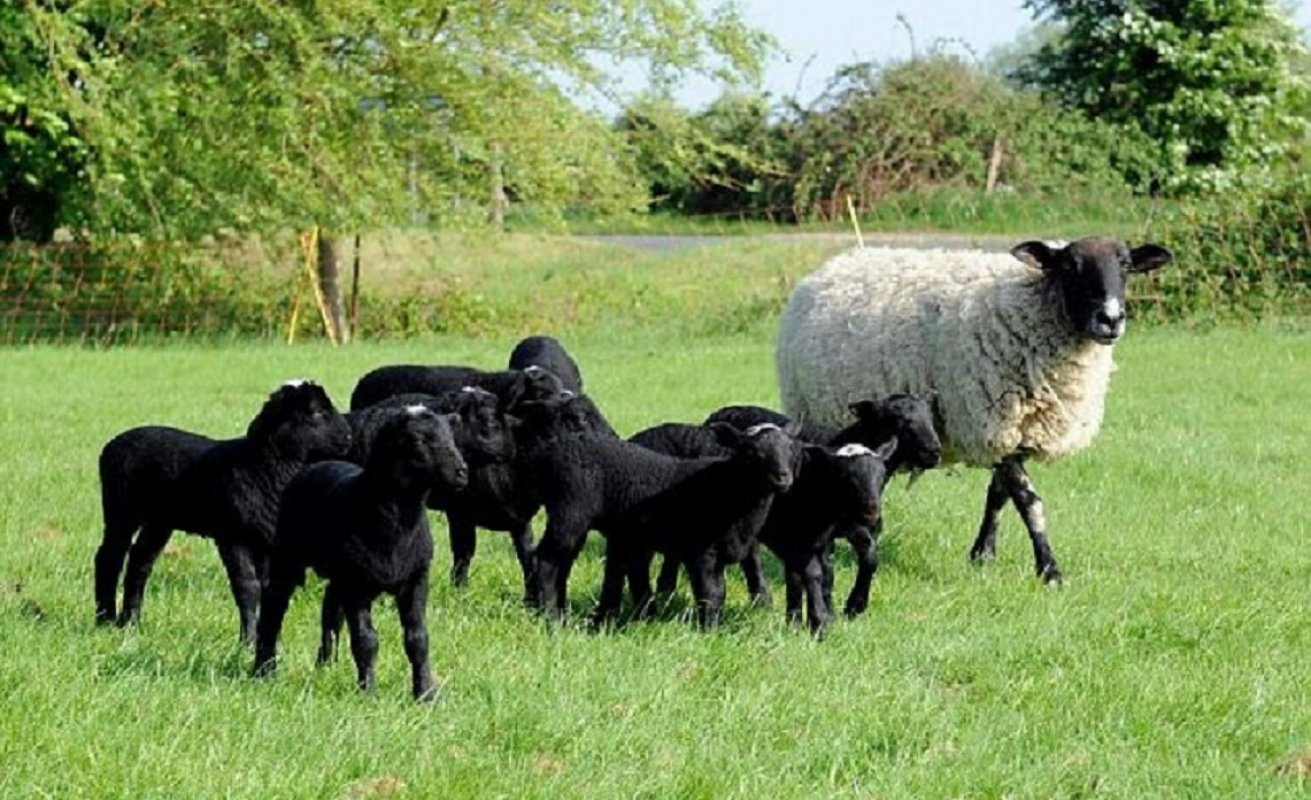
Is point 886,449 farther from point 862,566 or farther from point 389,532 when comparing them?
point 389,532

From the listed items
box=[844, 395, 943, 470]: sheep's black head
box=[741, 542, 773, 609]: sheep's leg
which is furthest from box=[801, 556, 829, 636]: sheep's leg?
box=[844, 395, 943, 470]: sheep's black head

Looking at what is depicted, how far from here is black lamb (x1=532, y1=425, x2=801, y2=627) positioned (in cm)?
800

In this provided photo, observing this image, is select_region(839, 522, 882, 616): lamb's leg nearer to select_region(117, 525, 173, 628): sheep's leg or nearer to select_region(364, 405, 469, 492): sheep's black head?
select_region(364, 405, 469, 492): sheep's black head

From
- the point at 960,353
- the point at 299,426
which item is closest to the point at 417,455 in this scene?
the point at 299,426

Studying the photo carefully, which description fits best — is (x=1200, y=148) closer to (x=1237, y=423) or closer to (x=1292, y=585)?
(x=1237, y=423)

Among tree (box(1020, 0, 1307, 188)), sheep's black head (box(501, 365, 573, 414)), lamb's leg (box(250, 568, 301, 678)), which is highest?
tree (box(1020, 0, 1307, 188))

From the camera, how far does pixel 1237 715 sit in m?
6.62

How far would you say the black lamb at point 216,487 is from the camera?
7.51 m

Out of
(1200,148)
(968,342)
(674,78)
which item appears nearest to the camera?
(968,342)

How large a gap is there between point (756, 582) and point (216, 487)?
264 centimetres

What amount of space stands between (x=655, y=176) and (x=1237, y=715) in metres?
31.4

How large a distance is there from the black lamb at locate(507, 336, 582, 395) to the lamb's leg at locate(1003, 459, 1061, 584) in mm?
2741

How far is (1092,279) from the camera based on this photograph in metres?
10.5

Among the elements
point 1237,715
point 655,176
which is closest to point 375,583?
point 1237,715
